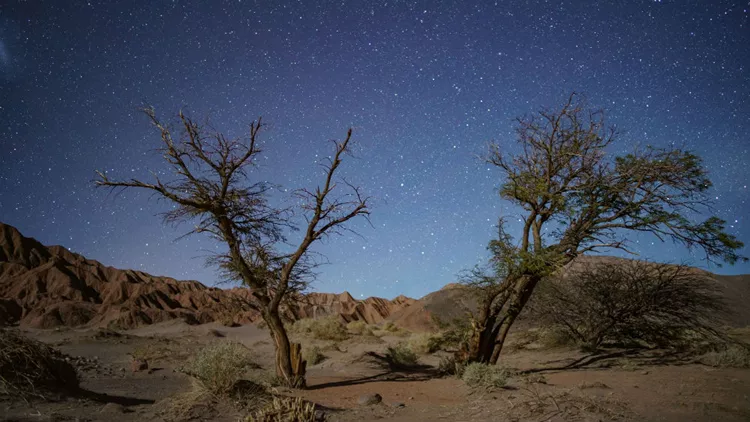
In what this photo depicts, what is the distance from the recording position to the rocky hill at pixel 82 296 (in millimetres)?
39375

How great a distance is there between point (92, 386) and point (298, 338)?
16.5m

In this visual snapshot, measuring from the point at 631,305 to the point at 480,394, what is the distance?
379 inches

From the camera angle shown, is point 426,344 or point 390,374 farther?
point 426,344

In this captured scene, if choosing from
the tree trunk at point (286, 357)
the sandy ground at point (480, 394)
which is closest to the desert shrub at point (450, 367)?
the sandy ground at point (480, 394)

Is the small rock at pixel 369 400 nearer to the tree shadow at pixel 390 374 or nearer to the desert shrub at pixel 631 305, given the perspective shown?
the tree shadow at pixel 390 374

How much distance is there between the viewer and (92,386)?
33.9 feet

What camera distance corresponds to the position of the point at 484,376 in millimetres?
9914

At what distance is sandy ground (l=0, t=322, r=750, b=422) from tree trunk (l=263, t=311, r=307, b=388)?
0.53 meters

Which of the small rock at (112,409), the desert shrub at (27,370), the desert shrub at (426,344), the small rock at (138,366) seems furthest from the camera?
the desert shrub at (426,344)

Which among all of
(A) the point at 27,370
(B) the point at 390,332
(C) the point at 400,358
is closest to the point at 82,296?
(B) the point at 390,332

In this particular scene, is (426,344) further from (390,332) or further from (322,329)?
(390,332)

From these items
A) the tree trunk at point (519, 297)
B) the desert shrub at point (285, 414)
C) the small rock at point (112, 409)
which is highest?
the tree trunk at point (519, 297)

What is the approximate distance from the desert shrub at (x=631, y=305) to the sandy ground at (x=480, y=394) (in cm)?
127

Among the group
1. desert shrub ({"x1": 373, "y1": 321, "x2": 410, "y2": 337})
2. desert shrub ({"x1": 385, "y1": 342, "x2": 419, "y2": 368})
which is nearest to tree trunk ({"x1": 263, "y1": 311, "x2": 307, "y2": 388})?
desert shrub ({"x1": 385, "y1": 342, "x2": 419, "y2": 368})
